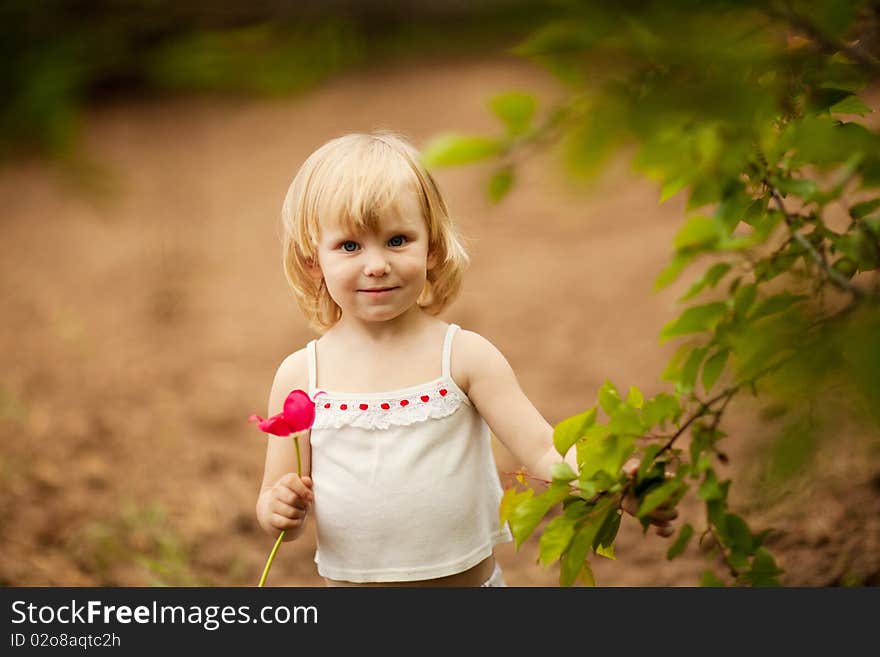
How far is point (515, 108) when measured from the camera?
90 cm

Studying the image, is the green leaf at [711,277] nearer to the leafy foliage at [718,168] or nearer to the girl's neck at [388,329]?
the leafy foliage at [718,168]

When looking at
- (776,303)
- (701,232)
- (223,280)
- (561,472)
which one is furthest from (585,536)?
(223,280)

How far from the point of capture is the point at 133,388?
4.77 m

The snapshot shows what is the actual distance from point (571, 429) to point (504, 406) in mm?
259

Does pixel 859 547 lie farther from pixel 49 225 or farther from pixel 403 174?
pixel 49 225

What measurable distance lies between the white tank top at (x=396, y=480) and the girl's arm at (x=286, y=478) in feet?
0.16

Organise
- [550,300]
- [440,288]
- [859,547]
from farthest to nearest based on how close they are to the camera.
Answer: [550,300], [859,547], [440,288]

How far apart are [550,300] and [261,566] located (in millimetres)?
2967

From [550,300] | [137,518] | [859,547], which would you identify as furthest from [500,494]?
[550,300]

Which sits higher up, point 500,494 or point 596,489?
point 500,494

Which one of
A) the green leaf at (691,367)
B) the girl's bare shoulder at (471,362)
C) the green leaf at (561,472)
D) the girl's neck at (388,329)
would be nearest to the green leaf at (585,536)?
the green leaf at (561,472)

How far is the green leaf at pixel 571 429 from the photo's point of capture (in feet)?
4.49

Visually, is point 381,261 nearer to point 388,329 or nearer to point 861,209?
point 388,329

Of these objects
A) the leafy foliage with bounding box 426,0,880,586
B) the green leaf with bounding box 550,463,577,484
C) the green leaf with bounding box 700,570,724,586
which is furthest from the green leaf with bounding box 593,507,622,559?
the green leaf with bounding box 700,570,724,586
